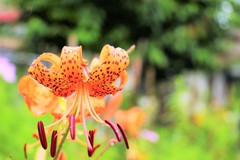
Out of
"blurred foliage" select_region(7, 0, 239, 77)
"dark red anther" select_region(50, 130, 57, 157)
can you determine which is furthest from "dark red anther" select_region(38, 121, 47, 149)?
"blurred foliage" select_region(7, 0, 239, 77)

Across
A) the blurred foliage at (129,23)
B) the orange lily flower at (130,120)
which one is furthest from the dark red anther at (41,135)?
the blurred foliage at (129,23)

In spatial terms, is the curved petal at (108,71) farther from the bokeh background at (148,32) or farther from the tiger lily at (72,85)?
the bokeh background at (148,32)

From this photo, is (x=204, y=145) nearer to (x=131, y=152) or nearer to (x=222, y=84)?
(x=131, y=152)

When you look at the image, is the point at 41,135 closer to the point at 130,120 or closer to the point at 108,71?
the point at 108,71

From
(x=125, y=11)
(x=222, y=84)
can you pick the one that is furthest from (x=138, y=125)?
(x=222, y=84)

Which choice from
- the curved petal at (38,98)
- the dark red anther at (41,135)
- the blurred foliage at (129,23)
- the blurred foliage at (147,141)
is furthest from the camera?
the blurred foliage at (129,23)

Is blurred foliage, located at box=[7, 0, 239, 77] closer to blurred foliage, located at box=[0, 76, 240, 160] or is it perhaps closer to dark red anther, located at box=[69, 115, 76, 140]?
blurred foliage, located at box=[0, 76, 240, 160]

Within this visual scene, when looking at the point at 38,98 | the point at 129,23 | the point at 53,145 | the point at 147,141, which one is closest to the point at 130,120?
the point at 147,141
